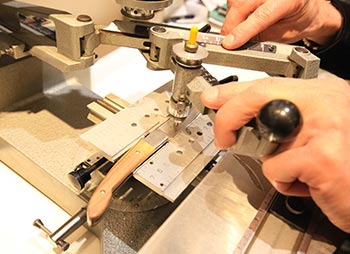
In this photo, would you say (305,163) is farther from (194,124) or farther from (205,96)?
(194,124)

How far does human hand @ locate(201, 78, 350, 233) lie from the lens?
0.48 meters

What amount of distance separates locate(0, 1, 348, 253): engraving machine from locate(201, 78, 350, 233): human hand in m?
0.03

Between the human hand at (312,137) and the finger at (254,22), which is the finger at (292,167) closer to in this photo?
the human hand at (312,137)

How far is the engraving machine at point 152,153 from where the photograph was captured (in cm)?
58

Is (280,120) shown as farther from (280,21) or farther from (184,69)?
(280,21)

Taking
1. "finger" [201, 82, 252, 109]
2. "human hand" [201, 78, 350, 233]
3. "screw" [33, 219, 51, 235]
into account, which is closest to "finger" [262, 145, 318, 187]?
"human hand" [201, 78, 350, 233]

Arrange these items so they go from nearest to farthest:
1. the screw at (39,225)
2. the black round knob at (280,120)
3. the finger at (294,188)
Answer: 1. the black round knob at (280,120)
2. the finger at (294,188)
3. the screw at (39,225)

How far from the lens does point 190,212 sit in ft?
1.94

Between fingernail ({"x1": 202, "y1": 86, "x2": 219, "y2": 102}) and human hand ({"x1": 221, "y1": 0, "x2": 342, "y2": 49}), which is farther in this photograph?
human hand ({"x1": 221, "y1": 0, "x2": 342, "y2": 49})

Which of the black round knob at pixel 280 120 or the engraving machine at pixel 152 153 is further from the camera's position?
the engraving machine at pixel 152 153

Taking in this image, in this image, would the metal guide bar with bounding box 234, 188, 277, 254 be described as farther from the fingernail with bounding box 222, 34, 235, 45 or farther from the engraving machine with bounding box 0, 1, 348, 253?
the fingernail with bounding box 222, 34, 235, 45

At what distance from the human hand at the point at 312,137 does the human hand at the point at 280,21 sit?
0.69ft

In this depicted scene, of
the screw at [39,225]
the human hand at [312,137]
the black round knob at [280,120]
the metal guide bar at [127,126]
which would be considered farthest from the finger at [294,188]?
the screw at [39,225]

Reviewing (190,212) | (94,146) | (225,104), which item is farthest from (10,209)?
(225,104)
